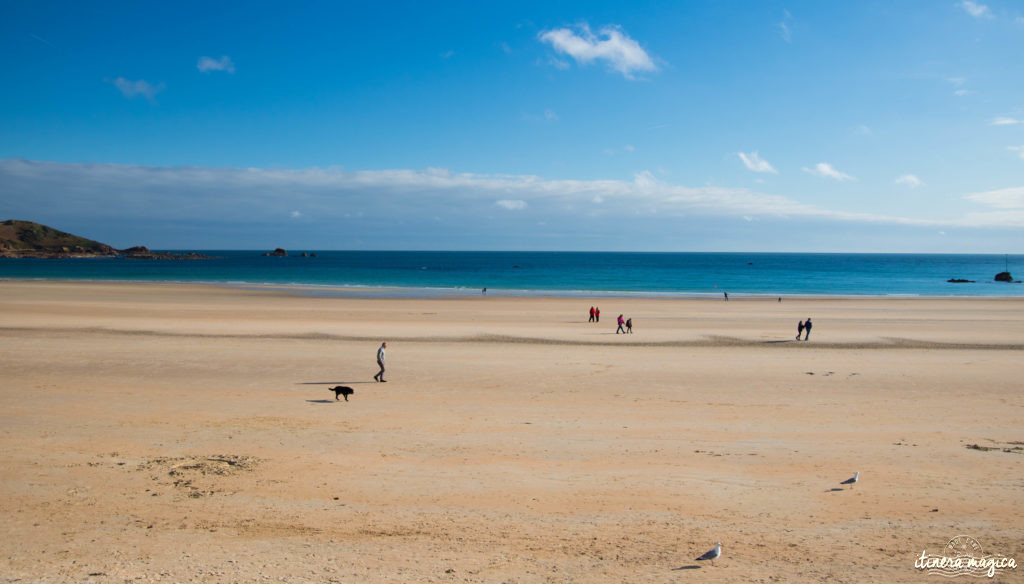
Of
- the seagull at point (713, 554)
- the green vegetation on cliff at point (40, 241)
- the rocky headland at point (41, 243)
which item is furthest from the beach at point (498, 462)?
the green vegetation on cliff at point (40, 241)

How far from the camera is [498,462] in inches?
427

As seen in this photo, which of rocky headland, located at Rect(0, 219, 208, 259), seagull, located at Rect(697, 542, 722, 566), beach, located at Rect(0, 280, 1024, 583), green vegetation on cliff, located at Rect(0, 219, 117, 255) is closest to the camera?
seagull, located at Rect(697, 542, 722, 566)

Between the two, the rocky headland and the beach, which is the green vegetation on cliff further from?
the beach

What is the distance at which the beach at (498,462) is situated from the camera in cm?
739

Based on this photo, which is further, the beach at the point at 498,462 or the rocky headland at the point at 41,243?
the rocky headland at the point at 41,243

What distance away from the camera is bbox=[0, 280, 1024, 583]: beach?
7.39 m

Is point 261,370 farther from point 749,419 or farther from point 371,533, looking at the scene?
Answer: point 749,419

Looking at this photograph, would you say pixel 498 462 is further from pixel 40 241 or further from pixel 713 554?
pixel 40 241

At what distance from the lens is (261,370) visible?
777 inches

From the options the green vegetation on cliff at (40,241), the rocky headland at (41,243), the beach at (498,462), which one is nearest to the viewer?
the beach at (498,462)

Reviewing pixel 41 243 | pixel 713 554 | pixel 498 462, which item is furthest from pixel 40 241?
pixel 713 554

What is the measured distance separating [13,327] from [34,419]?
22410 mm

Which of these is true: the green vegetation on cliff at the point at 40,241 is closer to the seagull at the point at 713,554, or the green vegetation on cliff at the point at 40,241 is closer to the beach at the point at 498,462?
the beach at the point at 498,462

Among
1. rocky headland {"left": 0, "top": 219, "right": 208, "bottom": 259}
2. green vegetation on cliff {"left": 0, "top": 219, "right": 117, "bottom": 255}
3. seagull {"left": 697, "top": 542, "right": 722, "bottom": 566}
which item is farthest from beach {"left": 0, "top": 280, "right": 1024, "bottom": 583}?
green vegetation on cliff {"left": 0, "top": 219, "right": 117, "bottom": 255}
